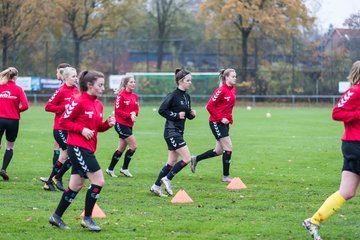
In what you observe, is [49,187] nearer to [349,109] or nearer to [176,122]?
[176,122]

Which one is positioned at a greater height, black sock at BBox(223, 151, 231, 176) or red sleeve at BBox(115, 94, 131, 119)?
red sleeve at BBox(115, 94, 131, 119)

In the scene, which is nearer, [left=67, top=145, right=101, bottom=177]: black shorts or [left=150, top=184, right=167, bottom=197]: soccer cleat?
[left=67, top=145, right=101, bottom=177]: black shorts

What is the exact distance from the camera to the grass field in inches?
342

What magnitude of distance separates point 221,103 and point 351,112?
231 inches

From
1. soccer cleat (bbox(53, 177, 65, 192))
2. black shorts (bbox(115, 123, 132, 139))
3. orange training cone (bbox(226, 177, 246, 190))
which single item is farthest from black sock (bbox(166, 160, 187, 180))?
black shorts (bbox(115, 123, 132, 139))

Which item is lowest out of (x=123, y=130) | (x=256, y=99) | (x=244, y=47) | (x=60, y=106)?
(x=256, y=99)

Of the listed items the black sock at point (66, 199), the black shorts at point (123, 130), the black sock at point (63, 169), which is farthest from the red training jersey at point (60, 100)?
the black sock at point (66, 199)

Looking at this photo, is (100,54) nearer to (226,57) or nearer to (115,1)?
(115,1)

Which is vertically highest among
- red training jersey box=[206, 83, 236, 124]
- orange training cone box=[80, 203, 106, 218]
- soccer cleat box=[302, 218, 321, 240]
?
red training jersey box=[206, 83, 236, 124]

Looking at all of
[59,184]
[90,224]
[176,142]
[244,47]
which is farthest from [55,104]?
[244,47]

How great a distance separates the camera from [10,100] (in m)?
13.2

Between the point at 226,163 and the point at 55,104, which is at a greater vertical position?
the point at 55,104

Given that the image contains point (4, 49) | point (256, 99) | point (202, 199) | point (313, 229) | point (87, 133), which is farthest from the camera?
point (4, 49)

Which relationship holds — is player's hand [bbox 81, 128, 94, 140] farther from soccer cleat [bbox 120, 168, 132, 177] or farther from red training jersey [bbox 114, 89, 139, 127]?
soccer cleat [bbox 120, 168, 132, 177]
